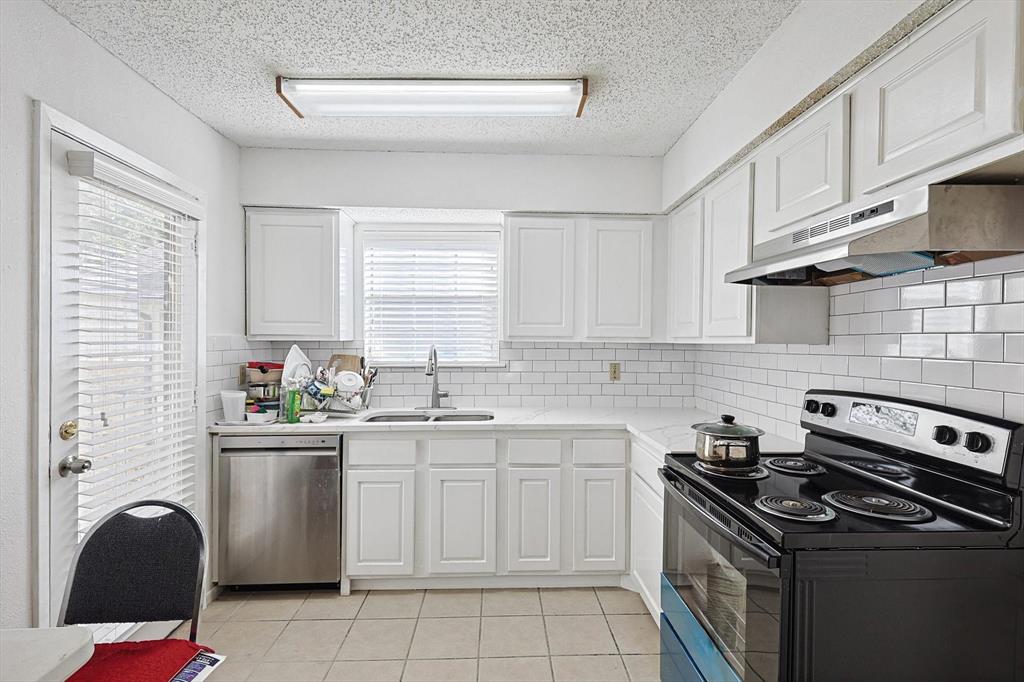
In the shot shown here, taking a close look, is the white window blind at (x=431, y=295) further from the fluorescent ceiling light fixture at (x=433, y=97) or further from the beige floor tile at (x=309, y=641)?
the beige floor tile at (x=309, y=641)

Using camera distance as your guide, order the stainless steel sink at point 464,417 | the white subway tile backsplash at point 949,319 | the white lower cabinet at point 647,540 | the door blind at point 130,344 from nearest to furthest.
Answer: the white subway tile backsplash at point 949,319 → the door blind at point 130,344 → the white lower cabinet at point 647,540 → the stainless steel sink at point 464,417

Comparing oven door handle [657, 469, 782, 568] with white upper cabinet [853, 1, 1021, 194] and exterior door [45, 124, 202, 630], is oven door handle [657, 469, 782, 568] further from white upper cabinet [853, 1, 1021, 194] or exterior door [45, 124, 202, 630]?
exterior door [45, 124, 202, 630]

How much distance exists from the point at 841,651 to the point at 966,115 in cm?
123

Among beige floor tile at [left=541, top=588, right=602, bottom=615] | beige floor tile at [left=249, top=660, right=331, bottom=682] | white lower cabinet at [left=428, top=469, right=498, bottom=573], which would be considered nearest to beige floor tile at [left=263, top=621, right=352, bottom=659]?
beige floor tile at [left=249, top=660, right=331, bottom=682]

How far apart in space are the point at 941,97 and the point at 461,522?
267cm

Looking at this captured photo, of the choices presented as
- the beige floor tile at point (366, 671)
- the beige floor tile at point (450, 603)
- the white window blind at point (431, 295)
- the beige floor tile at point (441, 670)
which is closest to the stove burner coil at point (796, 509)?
the beige floor tile at point (441, 670)

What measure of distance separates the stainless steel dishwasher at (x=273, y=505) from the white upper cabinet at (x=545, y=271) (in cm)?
136

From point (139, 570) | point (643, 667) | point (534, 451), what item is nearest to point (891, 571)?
point (643, 667)

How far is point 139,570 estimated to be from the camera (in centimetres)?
173

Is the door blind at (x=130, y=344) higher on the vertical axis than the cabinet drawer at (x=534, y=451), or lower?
higher

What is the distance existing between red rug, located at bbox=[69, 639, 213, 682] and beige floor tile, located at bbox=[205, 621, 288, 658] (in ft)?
3.16

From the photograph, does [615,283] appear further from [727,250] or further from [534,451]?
[534,451]

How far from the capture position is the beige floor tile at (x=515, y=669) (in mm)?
2322

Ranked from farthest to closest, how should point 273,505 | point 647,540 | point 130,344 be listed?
point 273,505 → point 647,540 → point 130,344
